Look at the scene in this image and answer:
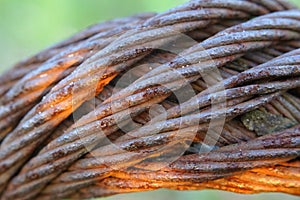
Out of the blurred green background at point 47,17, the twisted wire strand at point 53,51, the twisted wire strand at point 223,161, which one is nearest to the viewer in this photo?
the twisted wire strand at point 223,161

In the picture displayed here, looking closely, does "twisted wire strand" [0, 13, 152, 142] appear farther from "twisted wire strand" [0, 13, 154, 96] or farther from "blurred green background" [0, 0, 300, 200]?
"blurred green background" [0, 0, 300, 200]

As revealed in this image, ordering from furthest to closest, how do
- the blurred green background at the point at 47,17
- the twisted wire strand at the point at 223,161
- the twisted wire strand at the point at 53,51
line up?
the blurred green background at the point at 47,17
the twisted wire strand at the point at 53,51
the twisted wire strand at the point at 223,161

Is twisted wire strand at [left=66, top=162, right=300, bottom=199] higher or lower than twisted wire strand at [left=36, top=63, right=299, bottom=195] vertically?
lower

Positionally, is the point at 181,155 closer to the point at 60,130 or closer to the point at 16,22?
the point at 60,130

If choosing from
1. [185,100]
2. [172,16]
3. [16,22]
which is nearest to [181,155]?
[185,100]

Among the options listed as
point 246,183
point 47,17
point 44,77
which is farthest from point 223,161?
point 47,17

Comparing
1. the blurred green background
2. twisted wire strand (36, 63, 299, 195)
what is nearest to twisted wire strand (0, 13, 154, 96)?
twisted wire strand (36, 63, 299, 195)

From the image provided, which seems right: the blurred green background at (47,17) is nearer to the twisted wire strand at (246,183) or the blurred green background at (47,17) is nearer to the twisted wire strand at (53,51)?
the twisted wire strand at (53,51)

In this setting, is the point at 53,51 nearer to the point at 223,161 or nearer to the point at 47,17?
the point at 223,161

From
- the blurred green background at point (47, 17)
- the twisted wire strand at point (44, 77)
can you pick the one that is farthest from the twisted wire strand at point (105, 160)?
the blurred green background at point (47, 17)
